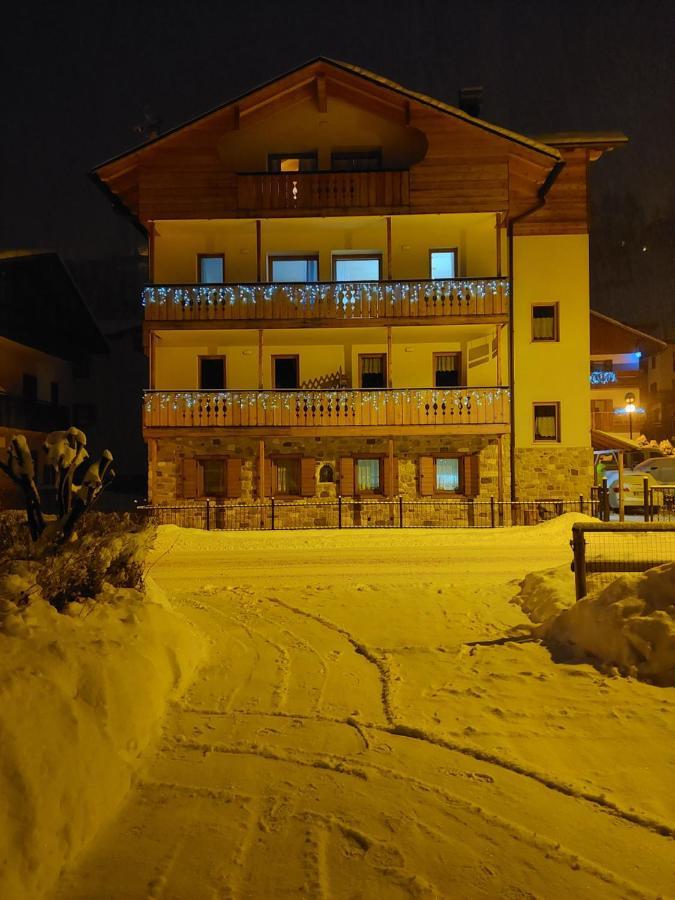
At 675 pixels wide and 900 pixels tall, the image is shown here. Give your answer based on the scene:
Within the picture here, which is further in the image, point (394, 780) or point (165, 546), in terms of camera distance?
point (165, 546)

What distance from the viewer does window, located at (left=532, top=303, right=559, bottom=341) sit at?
23.0 meters

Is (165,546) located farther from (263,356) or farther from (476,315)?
(476,315)

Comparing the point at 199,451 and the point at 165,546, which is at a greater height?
the point at 199,451

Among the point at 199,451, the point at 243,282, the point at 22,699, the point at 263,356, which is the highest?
the point at 243,282

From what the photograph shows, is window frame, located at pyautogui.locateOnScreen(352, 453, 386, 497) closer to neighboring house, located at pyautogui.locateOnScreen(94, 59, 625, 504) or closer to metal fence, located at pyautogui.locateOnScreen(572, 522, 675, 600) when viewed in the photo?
neighboring house, located at pyautogui.locateOnScreen(94, 59, 625, 504)

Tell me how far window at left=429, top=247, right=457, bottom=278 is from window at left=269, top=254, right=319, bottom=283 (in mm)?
4363

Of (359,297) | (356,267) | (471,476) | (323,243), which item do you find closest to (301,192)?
(323,243)

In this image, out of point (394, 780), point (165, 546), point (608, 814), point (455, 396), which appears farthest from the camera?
point (455, 396)

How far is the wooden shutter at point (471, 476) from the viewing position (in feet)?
72.7

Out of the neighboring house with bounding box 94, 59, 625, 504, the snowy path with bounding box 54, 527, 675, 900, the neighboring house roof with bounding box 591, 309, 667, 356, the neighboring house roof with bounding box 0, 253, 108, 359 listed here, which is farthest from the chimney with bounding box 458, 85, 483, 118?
the snowy path with bounding box 54, 527, 675, 900

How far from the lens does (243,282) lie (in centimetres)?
2256

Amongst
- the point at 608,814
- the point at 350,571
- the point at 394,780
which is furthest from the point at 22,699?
the point at 350,571

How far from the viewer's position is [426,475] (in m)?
22.2

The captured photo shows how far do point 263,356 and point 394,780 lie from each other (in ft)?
66.3
